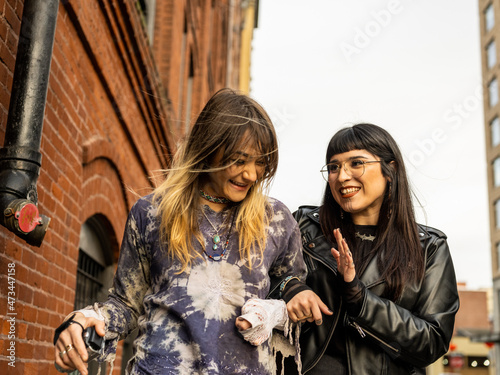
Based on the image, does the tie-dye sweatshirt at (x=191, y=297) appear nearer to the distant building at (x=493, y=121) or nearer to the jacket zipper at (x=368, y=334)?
the jacket zipper at (x=368, y=334)

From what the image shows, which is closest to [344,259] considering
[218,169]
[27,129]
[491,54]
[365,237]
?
[365,237]

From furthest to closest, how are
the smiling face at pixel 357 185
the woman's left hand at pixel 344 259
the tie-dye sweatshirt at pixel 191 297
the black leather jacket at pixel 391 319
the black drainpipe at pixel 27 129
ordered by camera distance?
the black drainpipe at pixel 27 129 → the smiling face at pixel 357 185 → the black leather jacket at pixel 391 319 → the woman's left hand at pixel 344 259 → the tie-dye sweatshirt at pixel 191 297

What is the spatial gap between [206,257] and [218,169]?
13.7 inches

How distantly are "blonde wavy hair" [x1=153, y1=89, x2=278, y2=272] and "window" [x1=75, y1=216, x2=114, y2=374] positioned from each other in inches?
122

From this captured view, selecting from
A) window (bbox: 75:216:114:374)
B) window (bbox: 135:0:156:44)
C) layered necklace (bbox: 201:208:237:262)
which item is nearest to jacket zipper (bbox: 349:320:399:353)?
layered necklace (bbox: 201:208:237:262)

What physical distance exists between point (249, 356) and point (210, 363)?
167 millimetres

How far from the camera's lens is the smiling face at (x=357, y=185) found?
305 cm

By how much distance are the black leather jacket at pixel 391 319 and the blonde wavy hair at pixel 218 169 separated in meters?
0.56

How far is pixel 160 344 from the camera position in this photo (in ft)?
7.60

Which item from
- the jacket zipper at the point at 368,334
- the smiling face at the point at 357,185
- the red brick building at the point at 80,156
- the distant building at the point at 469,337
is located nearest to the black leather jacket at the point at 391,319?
the jacket zipper at the point at 368,334

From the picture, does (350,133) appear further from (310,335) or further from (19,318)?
(19,318)

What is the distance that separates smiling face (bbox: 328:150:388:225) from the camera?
10.0 feet

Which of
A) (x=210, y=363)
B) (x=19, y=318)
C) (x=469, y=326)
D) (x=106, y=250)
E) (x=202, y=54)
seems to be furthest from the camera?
(x=469, y=326)

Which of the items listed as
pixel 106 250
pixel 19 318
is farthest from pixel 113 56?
pixel 19 318
